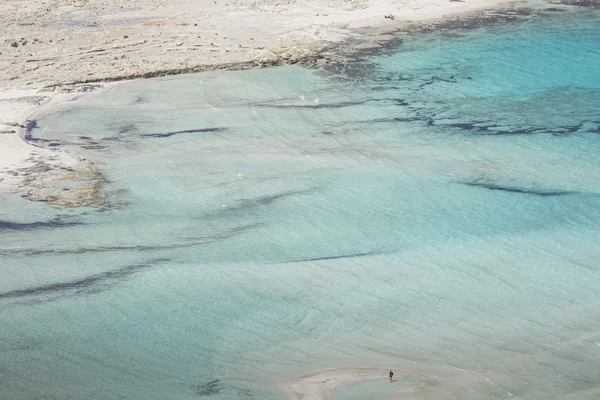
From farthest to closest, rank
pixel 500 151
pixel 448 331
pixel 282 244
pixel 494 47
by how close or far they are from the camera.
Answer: pixel 494 47 < pixel 500 151 < pixel 282 244 < pixel 448 331

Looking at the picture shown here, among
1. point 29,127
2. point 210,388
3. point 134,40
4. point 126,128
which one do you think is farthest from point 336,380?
point 134,40

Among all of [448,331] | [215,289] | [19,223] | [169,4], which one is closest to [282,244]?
[215,289]

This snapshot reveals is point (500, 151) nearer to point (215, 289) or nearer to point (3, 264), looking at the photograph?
point (215, 289)

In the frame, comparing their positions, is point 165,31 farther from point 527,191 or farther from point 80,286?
point 80,286

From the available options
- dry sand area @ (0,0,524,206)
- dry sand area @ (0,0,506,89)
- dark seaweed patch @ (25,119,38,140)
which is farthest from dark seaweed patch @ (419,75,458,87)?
dark seaweed patch @ (25,119,38,140)

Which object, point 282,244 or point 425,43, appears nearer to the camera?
point 282,244

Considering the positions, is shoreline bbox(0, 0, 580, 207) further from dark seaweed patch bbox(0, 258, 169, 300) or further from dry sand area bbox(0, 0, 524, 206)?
dark seaweed patch bbox(0, 258, 169, 300)
